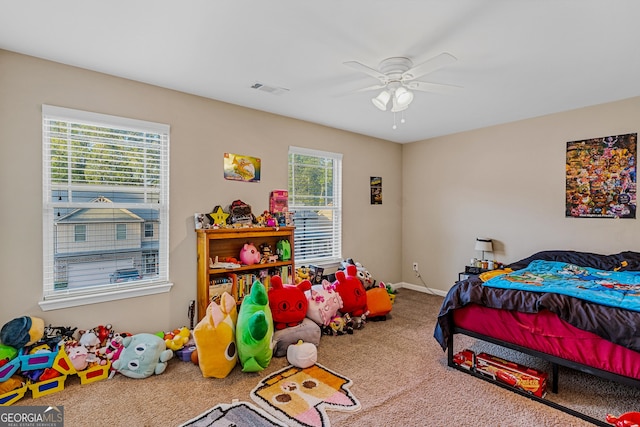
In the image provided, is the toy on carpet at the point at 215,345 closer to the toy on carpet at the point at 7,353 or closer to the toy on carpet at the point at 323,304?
the toy on carpet at the point at 323,304

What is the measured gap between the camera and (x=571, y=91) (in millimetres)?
3268

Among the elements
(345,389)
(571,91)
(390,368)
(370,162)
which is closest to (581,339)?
(390,368)

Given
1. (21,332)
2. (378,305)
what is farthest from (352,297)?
(21,332)

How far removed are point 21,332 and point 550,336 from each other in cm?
377

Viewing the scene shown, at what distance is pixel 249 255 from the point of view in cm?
354

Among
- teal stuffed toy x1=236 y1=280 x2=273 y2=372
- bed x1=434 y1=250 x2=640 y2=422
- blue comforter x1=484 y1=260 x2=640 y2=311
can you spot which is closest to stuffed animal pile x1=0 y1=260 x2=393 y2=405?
teal stuffed toy x1=236 y1=280 x2=273 y2=372

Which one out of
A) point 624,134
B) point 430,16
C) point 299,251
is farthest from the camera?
point 299,251

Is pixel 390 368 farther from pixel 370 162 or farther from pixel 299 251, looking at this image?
pixel 370 162

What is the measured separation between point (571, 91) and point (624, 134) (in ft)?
2.90

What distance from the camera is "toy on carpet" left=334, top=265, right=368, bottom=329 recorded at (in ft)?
12.4

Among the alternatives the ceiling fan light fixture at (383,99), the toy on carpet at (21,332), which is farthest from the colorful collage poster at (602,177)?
the toy on carpet at (21,332)

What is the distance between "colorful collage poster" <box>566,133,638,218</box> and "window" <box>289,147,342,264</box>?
9.31 ft

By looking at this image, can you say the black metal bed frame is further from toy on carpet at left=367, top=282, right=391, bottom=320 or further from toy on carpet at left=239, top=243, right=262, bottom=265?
toy on carpet at left=239, top=243, right=262, bottom=265

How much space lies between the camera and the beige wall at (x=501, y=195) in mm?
3699
